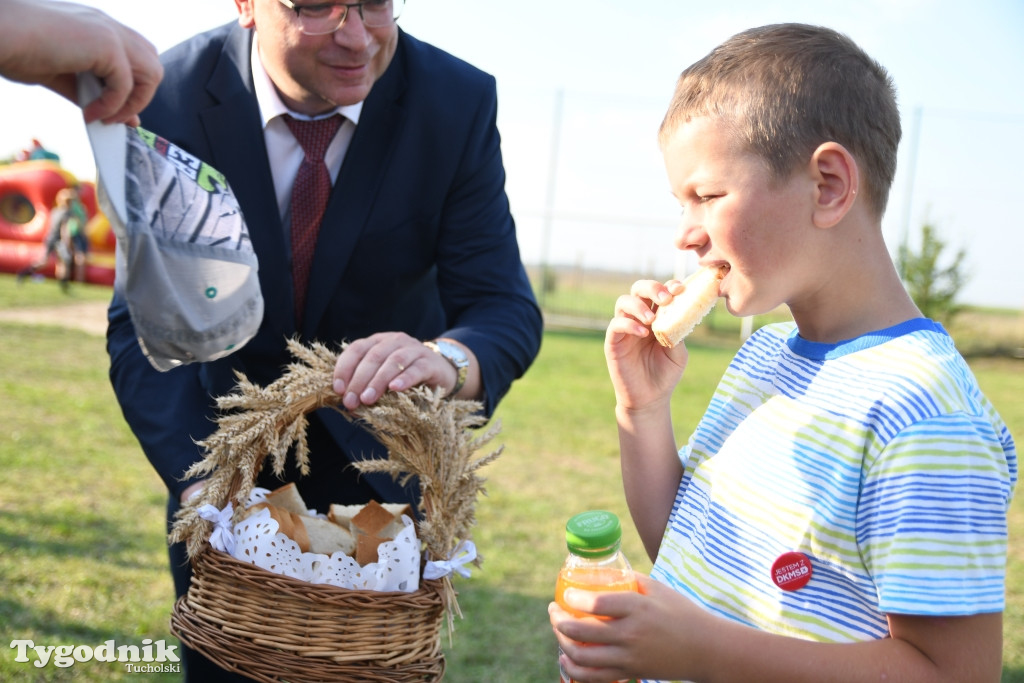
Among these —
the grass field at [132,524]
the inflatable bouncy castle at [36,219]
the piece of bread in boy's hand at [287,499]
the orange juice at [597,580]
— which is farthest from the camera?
the inflatable bouncy castle at [36,219]

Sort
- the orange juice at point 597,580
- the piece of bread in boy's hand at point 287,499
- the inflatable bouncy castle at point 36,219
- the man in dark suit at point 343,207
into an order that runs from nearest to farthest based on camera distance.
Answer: the orange juice at point 597,580, the piece of bread in boy's hand at point 287,499, the man in dark suit at point 343,207, the inflatable bouncy castle at point 36,219

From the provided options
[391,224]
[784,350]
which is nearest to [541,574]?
[391,224]

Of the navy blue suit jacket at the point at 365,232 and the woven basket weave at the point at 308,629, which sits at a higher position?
the navy blue suit jacket at the point at 365,232

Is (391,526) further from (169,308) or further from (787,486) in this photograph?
(787,486)

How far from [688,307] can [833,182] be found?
1.05 ft

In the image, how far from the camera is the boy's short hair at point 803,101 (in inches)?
59.3

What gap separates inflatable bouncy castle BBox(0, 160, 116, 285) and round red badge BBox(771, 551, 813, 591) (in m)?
17.6

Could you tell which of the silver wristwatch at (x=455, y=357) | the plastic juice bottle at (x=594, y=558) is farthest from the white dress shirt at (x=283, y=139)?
the plastic juice bottle at (x=594, y=558)

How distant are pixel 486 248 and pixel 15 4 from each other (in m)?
1.41

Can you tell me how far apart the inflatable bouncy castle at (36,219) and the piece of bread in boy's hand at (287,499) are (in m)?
16.6

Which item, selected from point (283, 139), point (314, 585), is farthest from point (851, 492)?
point (283, 139)

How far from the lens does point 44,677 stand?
3.20 metres

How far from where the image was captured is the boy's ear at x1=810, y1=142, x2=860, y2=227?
149 centimetres

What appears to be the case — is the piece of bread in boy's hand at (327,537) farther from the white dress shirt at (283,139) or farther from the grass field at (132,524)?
the grass field at (132,524)
